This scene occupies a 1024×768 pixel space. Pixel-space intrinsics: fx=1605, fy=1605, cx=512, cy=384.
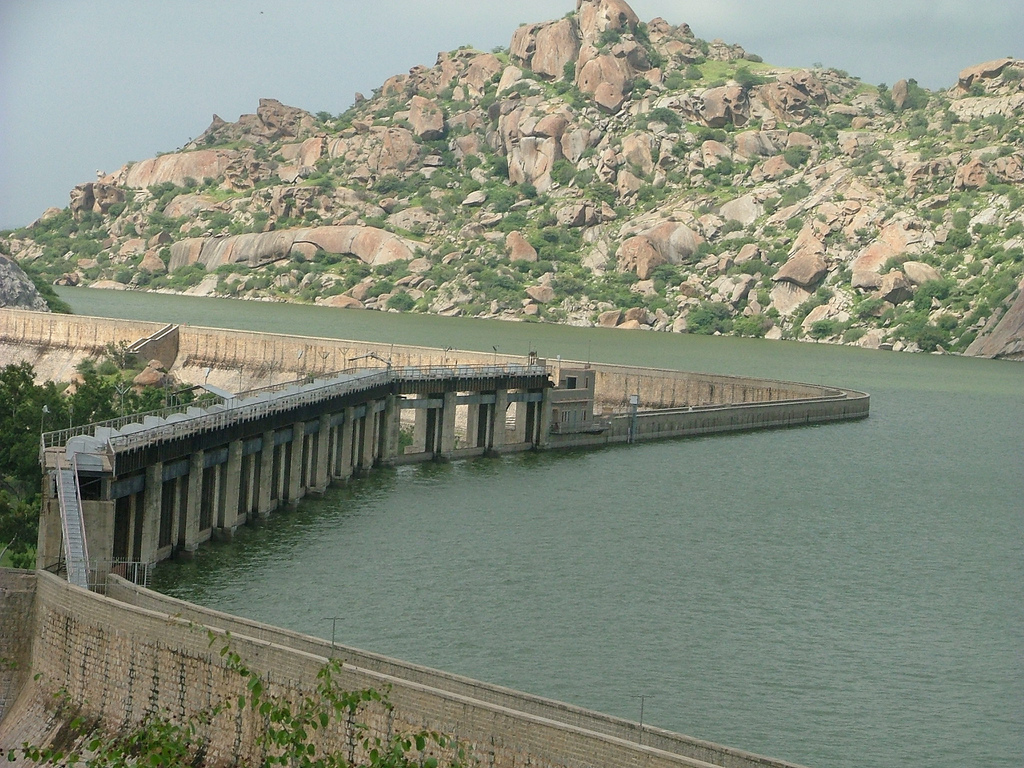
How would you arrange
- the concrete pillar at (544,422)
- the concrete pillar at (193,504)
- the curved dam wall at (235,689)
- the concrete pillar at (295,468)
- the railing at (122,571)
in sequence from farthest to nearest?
the concrete pillar at (544,422), the concrete pillar at (295,468), the concrete pillar at (193,504), the railing at (122,571), the curved dam wall at (235,689)

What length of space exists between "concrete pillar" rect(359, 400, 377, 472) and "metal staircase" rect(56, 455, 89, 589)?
1388 inches

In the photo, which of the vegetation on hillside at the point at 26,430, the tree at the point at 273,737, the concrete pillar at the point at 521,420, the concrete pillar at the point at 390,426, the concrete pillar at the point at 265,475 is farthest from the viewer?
the concrete pillar at the point at 521,420

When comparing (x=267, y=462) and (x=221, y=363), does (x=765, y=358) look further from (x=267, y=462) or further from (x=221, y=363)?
(x=267, y=462)

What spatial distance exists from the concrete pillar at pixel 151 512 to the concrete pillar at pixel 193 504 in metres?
3.43

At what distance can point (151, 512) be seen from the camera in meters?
53.7

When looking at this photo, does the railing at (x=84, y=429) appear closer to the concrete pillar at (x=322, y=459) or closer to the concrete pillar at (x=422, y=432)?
the concrete pillar at (x=322, y=459)

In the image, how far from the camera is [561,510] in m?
72.9

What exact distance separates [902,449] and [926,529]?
1243 inches

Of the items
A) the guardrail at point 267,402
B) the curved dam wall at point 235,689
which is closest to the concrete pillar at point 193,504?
the guardrail at point 267,402

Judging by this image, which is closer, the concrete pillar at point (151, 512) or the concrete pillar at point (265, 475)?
the concrete pillar at point (151, 512)

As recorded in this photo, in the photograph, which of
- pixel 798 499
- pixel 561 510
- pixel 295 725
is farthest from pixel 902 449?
pixel 295 725

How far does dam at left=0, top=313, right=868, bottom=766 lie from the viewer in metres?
32.7

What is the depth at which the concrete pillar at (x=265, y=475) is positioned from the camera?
220 ft

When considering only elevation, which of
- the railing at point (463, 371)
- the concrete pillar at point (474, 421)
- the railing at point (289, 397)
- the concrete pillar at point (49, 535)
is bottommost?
the concrete pillar at point (49, 535)
